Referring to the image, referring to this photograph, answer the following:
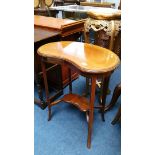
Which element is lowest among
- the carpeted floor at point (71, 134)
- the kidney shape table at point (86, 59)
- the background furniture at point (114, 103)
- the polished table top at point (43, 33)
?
the carpeted floor at point (71, 134)

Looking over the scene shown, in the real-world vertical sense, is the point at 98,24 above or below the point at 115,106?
above

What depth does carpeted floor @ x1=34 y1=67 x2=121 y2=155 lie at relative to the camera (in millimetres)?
1476

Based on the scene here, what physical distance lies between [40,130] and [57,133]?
6.5 inches

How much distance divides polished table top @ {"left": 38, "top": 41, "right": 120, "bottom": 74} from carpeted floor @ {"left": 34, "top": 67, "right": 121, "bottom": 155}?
0.71m

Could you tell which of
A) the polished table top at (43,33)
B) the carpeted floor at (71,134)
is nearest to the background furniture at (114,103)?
the carpeted floor at (71,134)

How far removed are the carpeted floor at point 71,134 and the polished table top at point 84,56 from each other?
0.71 meters

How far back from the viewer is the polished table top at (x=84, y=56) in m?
1.18

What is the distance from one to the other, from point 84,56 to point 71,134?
0.74m

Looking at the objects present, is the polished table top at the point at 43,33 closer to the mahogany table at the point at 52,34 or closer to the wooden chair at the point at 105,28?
the mahogany table at the point at 52,34

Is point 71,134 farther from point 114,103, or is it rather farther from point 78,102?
point 114,103
